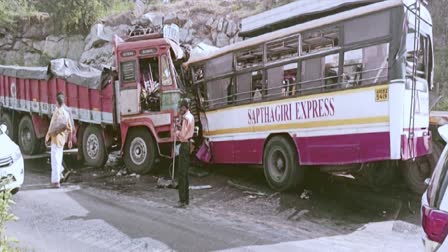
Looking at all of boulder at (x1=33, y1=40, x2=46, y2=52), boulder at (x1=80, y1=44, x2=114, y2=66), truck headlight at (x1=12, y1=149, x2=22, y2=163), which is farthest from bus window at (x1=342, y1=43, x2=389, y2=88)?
boulder at (x1=33, y1=40, x2=46, y2=52)

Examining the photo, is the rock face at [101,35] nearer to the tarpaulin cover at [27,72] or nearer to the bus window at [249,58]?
the tarpaulin cover at [27,72]

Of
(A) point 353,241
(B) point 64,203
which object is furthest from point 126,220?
(A) point 353,241

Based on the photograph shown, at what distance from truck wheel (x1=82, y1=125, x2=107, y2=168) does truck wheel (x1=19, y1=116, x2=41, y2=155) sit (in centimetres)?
255

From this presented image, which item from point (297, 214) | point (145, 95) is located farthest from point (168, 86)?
point (297, 214)

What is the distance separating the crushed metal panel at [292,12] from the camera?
26.8 feet

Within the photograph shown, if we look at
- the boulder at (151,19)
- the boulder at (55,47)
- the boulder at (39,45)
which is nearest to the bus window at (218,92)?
the boulder at (151,19)

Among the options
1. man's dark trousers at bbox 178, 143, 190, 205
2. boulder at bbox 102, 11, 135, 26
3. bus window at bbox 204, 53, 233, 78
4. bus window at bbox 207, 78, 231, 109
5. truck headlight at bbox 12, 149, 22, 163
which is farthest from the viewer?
boulder at bbox 102, 11, 135, 26

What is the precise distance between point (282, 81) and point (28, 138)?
8519mm

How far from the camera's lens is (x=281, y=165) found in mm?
8836

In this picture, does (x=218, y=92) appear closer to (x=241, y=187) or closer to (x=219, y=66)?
(x=219, y=66)

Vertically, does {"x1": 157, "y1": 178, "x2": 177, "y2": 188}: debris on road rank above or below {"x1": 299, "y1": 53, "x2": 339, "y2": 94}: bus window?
below

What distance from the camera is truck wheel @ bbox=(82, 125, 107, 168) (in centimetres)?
1147

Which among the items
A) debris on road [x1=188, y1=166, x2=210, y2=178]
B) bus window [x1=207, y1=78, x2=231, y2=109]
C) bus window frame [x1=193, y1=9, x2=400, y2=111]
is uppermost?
bus window frame [x1=193, y1=9, x2=400, y2=111]

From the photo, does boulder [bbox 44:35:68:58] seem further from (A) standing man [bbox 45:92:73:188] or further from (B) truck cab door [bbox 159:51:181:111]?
(A) standing man [bbox 45:92:73:188]
